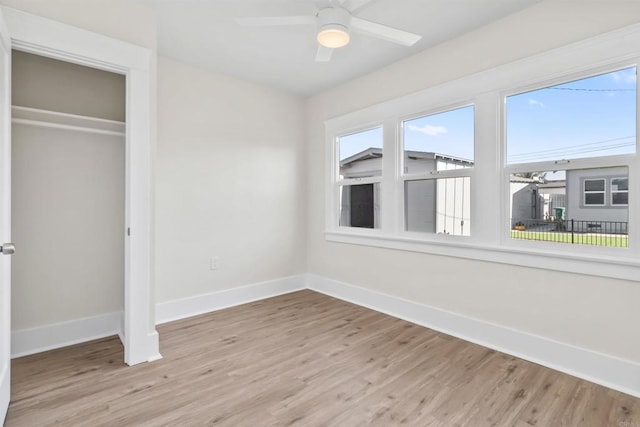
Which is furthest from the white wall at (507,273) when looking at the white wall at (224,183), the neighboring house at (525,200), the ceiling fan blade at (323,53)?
the ceiling fan blade at (323,53)

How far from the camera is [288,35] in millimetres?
2746

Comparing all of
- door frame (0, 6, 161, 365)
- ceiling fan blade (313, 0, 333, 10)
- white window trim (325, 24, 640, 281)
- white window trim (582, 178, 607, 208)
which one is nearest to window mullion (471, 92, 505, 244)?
white window trim (325, 24, 640, 281)

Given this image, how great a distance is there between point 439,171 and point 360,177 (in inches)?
40.4

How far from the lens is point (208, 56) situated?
10.3 feet

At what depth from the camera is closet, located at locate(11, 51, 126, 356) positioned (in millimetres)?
2420

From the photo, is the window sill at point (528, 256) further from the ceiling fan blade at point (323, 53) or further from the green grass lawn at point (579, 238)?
the ceiling fan blade at point (323, 53)

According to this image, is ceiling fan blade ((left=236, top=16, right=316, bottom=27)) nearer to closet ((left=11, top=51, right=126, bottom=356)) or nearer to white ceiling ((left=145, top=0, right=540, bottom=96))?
white ceiling ((left=145, top=0, right=540, bottom=96))

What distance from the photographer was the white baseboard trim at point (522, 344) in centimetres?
203

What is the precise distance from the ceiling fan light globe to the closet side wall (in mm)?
1915

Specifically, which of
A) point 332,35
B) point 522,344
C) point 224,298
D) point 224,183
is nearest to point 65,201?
point 224,183

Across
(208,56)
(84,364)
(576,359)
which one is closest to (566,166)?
(576,359)

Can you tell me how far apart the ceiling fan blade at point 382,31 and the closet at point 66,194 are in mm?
2111

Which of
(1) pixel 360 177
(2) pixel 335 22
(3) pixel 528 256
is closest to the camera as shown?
(2) pixel 335 22

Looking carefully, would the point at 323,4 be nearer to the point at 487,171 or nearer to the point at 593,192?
the point at 487,171
